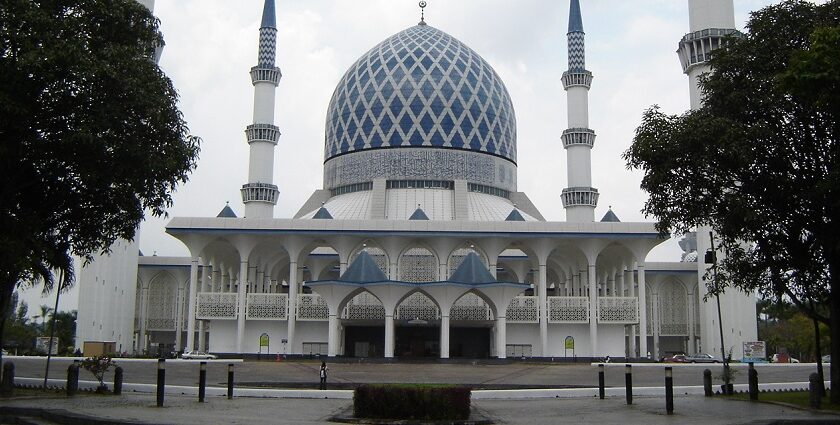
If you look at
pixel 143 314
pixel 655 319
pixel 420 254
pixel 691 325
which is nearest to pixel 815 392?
pixel 420 254

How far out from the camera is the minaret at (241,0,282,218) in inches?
1777

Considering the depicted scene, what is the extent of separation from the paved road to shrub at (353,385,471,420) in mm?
10095

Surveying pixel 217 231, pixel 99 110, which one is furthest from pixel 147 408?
pixel 217 231

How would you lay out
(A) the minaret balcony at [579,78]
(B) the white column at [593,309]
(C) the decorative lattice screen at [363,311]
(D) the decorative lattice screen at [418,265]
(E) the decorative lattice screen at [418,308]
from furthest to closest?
1. (A) the minaret balcony at [579,78]
2. (D) the decorative lattice screen at [418,265]
3. (E) the decorative lattice screen at [418,308]
4. (C) the decorative lattice screen at [363,311]
5. (B) the white column at [593,309]

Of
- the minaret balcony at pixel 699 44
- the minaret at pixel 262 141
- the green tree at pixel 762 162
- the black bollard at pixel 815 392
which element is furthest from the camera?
the minaret at pixel 262 141

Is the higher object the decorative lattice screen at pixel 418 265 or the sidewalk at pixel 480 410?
the decorative lattice screen at pixel 418 265

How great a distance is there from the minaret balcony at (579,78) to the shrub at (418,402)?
34608 mm

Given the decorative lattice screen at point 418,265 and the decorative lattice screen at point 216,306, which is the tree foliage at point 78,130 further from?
the decorative lattice screen at point 418,265

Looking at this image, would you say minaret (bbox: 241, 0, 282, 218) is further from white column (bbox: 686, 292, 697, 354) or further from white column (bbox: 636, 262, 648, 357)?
white column (bbox: 686, 292, 697, 354)

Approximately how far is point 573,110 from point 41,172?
32.3 m

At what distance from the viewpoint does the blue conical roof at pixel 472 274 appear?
1436 inches

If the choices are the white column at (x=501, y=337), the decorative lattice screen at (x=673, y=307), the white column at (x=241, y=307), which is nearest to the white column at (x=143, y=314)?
the white column at (x=241, y=307)

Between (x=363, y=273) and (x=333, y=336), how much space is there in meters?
2.94

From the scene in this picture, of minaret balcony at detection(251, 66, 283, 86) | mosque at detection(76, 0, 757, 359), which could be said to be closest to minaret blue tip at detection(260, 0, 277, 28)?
mosque at detection(76, 0, 757, 359)
